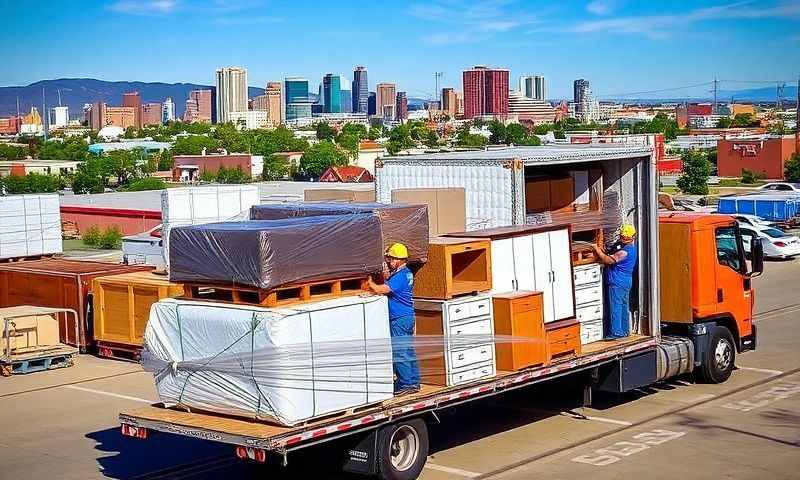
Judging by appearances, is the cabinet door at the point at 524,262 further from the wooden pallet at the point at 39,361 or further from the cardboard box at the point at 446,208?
the wooden pallet at the point at 39,361

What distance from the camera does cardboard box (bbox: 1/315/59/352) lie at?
19328mm

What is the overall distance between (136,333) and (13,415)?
3.85m

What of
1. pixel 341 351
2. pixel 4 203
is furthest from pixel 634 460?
pixel 4 203

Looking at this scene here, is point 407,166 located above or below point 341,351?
above

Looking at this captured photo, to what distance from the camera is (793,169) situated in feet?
243

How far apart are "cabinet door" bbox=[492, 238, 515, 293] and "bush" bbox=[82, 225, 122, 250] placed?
3079 centimetres

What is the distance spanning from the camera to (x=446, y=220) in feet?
43.7

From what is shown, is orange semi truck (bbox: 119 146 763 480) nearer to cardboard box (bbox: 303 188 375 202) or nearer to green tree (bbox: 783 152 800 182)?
cardboard box (bbox: 303 188 375 202)

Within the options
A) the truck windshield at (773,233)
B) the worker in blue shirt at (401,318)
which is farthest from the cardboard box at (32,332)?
the truck windshield at (773,233)

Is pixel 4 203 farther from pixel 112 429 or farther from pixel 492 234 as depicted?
pixel 492 234

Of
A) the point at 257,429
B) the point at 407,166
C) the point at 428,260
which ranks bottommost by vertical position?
the point at 257,429

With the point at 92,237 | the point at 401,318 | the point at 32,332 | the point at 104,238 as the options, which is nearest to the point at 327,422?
the point at 401,318

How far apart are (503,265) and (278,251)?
3362mm

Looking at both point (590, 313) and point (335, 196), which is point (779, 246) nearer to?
point (335, 196)
